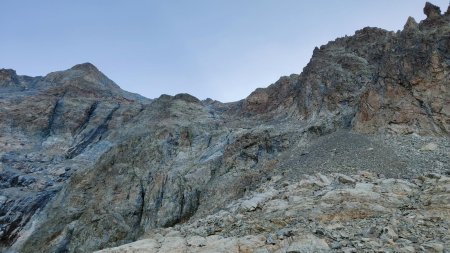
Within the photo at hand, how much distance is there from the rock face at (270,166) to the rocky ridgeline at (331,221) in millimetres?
67

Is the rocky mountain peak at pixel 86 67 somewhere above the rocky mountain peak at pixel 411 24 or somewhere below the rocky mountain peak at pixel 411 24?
above

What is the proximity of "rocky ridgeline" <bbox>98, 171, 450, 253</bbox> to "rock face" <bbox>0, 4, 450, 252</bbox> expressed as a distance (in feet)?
0.22

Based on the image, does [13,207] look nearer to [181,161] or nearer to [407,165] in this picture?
[181,161]

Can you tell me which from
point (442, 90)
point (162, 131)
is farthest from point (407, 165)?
point (162, 131)

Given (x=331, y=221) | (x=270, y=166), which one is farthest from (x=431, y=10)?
(x=331, y=221)

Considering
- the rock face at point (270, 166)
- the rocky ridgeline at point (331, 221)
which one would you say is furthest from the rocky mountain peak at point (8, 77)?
the rocky ridgeline at point (331, 221)

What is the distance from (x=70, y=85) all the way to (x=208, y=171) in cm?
4352

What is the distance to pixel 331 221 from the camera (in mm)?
16094

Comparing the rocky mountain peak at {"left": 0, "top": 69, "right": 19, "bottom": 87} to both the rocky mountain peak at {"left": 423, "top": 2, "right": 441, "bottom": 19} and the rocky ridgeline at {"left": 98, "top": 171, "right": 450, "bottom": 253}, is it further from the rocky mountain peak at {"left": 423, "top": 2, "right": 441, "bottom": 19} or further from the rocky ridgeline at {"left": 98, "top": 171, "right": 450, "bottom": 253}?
the rocky mountain peak at {"left": 423, "top": 2, "right": 441, "bottom": 19}

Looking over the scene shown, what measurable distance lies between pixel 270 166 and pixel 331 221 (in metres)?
10.9

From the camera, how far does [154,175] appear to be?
3325 cm

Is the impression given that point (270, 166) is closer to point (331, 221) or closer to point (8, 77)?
point (331, 221)

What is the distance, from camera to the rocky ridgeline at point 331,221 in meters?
14.0

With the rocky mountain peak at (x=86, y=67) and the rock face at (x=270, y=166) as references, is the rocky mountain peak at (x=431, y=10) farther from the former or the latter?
the rocky mountain peak at (x=86, y=67)
